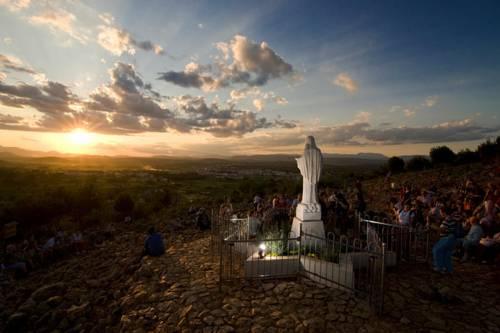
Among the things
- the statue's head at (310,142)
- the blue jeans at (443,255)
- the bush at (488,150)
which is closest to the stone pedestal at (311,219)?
the statue's head at (310,142)

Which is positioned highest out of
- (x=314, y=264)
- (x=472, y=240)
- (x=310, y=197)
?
(x=310, y=197)

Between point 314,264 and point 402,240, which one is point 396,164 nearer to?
point 402,240

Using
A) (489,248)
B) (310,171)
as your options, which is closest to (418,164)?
(489,248)

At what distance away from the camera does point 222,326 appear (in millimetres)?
4930

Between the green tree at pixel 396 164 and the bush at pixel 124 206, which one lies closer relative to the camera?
the bush at pixel 124 206

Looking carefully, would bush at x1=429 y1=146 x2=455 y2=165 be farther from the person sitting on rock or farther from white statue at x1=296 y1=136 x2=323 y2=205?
the person sitting on rock

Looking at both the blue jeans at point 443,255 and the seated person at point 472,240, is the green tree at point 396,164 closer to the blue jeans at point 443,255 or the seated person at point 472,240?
the seated person at point 472,240

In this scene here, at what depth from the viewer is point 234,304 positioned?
567cm

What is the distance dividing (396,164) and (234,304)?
38.5m

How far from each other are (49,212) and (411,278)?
27.1 meters

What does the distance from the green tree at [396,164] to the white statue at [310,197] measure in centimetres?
3313

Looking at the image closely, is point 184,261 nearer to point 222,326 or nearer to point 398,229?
point 222,326

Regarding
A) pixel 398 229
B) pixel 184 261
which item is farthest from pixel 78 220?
→ pixel 398 229

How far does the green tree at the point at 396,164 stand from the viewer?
3694 centimetres
